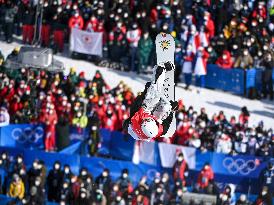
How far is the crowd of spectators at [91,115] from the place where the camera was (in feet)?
96.0

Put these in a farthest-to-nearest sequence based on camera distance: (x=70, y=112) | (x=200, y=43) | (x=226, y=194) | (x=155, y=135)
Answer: (x=200, y=43) → (x=70, y=112) → (x=226, y=194) → (x=155, y=135)

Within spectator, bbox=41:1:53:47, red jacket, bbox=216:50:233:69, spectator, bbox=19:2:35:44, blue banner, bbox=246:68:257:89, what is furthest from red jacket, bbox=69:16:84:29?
blue banner, bbox=246:68:257:89

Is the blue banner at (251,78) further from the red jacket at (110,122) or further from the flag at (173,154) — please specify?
the flag at (173,154)

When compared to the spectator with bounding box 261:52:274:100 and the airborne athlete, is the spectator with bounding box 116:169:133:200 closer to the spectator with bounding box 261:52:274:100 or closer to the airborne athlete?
the spectator with bounding box 261:52:274:100

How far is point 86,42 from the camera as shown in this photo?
34500 millimetres

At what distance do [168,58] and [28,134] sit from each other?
9.04m

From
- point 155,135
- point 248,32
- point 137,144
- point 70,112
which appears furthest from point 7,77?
point 155,135

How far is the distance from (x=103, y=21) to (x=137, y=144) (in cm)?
665

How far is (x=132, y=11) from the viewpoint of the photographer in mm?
34781

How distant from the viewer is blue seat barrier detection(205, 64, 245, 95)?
33419mm

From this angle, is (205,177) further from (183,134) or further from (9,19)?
(9,19)

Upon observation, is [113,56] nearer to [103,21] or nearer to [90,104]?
[103,21]

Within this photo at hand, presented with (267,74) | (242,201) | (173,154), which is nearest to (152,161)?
(173,154)

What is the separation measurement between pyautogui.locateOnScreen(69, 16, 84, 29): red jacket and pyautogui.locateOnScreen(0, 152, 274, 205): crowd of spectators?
7306 mm
